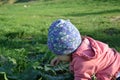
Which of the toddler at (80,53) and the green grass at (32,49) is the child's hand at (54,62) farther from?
the toddler at (80,53)

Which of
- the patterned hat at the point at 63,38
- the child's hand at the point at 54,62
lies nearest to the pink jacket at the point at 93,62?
the patterned hat at the point at 63,38

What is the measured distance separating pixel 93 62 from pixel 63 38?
1.37ft

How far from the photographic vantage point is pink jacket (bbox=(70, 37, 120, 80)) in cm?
441

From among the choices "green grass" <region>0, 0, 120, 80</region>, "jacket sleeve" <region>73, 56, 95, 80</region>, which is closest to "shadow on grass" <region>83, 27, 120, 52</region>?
"green grass" <region>0, 0, 120, 80</region>

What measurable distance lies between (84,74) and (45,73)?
0.74 m

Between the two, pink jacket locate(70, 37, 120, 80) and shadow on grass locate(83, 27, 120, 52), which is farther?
shadow on grass locate(83, 27, 120, 52)

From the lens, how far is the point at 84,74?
14.4 ft

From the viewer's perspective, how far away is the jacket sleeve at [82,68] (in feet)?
14.4

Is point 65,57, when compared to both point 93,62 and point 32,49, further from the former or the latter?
point 32,49

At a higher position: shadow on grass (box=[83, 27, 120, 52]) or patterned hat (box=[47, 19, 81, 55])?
patterned hat (box=[47, 19, 81, 55])

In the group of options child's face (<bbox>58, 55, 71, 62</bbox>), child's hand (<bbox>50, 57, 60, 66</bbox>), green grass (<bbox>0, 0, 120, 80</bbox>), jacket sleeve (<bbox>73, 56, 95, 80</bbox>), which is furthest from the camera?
child's hand (<bbox>50, 57, 60, 66</bbox>)

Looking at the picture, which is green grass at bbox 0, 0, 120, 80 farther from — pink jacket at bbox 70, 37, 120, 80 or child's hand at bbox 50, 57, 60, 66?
pink jacket at bbox 70, 37, 120, 80

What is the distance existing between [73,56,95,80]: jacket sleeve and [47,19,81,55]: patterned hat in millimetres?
137

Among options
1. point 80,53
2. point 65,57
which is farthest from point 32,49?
point 80,53
